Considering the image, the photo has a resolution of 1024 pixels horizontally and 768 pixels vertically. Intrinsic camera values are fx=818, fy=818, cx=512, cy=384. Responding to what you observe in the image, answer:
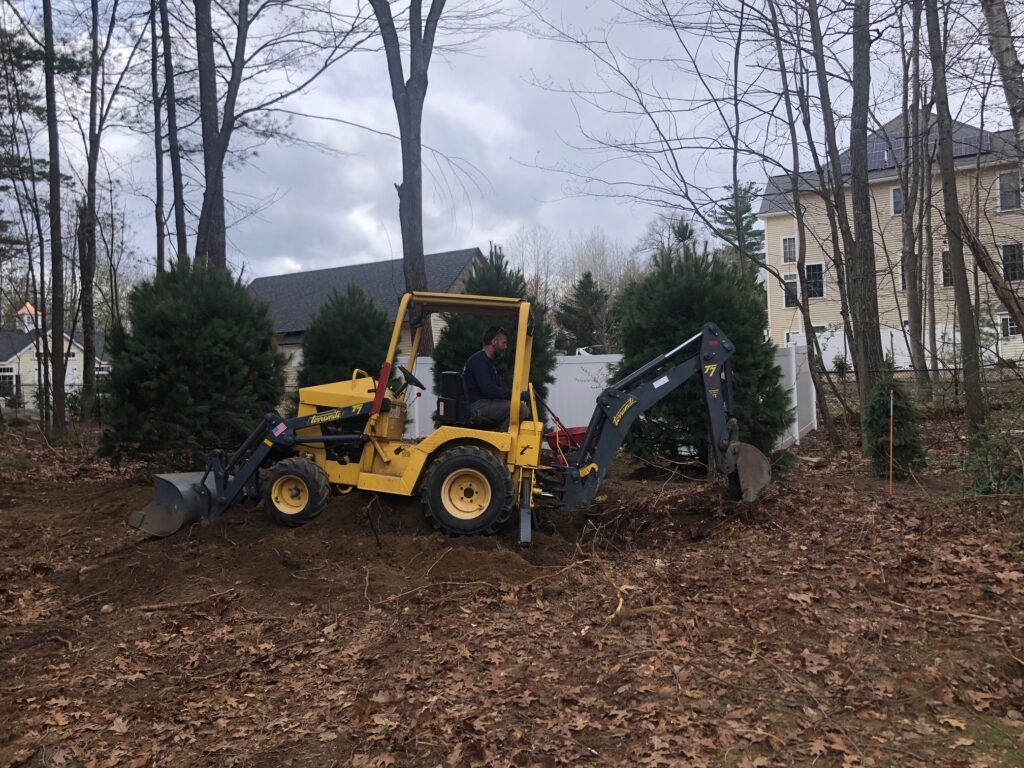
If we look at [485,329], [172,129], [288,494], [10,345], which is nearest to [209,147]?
[172,129]

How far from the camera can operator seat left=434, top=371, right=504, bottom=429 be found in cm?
753

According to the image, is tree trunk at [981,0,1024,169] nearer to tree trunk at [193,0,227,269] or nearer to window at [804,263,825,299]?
tree trunk at [193,0,227,269]

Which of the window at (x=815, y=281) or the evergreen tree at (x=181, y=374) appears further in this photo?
the window at (x=815, y=281)

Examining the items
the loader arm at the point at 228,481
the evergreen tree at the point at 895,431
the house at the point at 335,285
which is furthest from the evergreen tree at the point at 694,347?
the house at the point at 335,285

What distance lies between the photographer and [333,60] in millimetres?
16062

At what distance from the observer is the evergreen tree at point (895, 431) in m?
10.0

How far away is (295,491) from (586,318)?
28.1m

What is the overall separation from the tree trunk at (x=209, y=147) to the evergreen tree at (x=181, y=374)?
513 centimetres

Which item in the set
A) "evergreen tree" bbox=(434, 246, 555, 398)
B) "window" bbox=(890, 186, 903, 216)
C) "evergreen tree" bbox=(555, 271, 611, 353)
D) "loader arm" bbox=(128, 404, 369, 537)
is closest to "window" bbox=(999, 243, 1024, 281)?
"evergreen tree" bbox=(434, 246, 555, 398)

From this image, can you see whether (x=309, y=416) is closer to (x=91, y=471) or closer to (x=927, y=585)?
(x=927, y=585)

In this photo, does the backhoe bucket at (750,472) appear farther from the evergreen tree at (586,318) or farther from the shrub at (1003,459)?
the evergreen tree at (586,318)

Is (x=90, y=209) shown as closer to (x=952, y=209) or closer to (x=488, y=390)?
(x=488, y=390)

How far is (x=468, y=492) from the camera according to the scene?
7.26 metres

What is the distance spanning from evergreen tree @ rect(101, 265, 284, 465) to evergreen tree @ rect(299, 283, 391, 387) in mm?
2022
